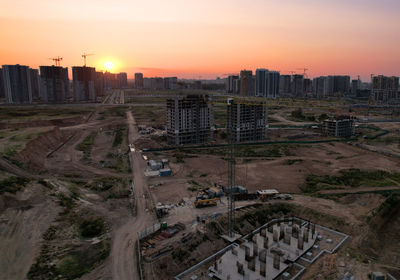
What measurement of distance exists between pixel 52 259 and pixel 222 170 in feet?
78.1

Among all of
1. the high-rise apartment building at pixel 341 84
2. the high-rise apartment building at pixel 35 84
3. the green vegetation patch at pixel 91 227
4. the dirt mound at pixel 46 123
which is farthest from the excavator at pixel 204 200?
the high-rise apartment building at pixel 341 84

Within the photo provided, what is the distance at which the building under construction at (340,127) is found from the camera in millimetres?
60578

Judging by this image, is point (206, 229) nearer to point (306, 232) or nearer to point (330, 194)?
point (306, 232)

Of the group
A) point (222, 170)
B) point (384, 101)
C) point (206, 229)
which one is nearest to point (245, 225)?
point (206, 229)

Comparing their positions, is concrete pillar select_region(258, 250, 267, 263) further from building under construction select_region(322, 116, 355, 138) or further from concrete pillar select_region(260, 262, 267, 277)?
building under construction select_region(322, 116, 355, 138)

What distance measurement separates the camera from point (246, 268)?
18703 mm

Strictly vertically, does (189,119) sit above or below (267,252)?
above

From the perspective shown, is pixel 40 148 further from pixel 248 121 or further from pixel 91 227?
pixel 248 121

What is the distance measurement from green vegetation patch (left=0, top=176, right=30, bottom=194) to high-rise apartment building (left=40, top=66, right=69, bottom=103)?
106885mm

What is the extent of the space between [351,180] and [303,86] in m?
151

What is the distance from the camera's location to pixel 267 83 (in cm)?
15562

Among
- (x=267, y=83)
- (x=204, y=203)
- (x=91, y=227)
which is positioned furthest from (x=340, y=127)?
(x=267, y=83)

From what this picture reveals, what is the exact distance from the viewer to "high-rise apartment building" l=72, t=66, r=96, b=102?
128500 mm

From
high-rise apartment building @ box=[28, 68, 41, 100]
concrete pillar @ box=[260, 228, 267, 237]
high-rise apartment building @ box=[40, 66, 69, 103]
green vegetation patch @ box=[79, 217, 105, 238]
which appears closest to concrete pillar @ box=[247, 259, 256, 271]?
concrete pillar @ box=[260, 228, 267, 237]
